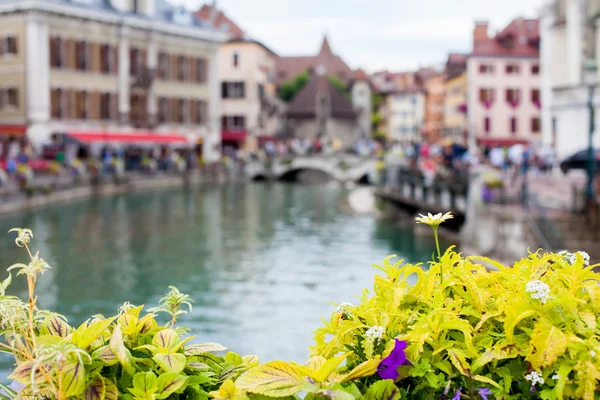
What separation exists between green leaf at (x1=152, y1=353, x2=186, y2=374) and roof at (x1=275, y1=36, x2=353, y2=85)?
4012 inches

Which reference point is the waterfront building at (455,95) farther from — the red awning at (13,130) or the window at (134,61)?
the red awning at (13,130)

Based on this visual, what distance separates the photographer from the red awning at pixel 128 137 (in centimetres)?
4738

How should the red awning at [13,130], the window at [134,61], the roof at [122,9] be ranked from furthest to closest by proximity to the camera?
the window at [134,61], the roof at [122,9], the red awning at [13,130]

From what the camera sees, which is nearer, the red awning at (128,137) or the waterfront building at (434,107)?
the red awning at (128,137)

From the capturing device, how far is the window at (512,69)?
68062 mm

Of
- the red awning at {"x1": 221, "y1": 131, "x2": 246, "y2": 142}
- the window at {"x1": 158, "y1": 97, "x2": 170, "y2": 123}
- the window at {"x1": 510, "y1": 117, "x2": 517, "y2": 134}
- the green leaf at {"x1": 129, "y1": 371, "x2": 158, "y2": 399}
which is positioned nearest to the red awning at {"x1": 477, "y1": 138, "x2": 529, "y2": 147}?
the window at {"x1": 510, "y1": 117, "x2": 517, "y2": 134}

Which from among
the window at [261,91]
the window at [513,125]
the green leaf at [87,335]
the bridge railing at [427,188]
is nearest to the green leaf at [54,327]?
the green leaf at [87,335]

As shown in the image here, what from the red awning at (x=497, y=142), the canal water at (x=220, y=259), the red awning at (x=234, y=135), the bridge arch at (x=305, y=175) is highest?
the red awning at (x=234, y=135)

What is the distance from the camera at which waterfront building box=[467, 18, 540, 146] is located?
68125 millimetres

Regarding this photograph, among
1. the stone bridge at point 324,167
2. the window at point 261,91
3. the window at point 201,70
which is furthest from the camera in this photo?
the window at point 261,91

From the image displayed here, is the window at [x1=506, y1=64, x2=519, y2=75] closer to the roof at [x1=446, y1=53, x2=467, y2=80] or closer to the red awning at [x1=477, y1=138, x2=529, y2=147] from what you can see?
the red awning at [x1=477, y1=138, x2=529, y2=147]

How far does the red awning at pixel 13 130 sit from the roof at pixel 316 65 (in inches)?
2310

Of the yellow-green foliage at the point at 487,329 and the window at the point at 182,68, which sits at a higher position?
the window at the point at 182,68

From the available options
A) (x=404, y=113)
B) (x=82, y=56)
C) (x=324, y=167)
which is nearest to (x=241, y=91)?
(x=324, y=167)
